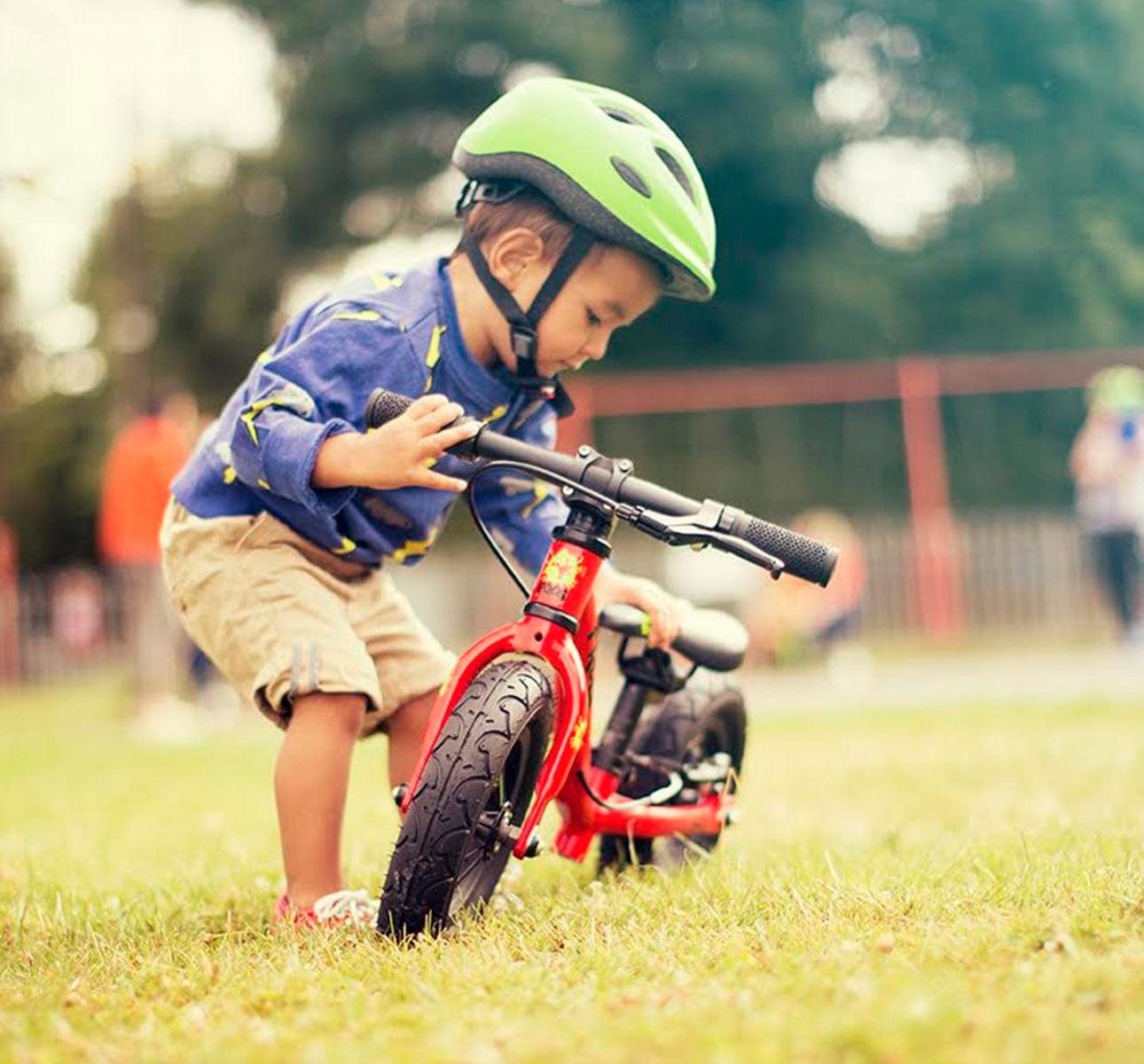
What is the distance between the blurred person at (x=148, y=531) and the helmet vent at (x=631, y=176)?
7512 millimetres

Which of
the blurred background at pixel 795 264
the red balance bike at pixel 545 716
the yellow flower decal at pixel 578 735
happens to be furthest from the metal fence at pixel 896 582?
the yellow flower decal at pixel 578 735

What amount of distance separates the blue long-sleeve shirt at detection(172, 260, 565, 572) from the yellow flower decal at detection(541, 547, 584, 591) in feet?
1.03

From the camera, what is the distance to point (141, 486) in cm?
1045

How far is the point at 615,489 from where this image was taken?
10.0ft

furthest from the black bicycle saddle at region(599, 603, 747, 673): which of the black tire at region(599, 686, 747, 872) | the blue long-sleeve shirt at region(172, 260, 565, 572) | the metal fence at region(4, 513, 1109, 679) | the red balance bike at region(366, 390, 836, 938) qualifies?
the metal fence at region(4, 513, 1109, 679)

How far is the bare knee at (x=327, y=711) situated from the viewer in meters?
3.30

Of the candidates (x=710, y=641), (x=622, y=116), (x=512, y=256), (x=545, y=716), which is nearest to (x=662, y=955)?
(x=545, y=716)

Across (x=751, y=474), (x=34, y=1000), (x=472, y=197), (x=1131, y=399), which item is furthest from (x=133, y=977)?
(x=751, y=474)

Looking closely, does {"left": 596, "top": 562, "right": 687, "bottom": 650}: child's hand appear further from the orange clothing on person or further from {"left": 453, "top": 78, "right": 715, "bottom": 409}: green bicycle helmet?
the orange clothing on person

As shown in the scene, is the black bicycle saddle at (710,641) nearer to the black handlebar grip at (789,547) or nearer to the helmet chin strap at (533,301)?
the helmet chin strap at (533,301)

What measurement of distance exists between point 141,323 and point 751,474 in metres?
7.14

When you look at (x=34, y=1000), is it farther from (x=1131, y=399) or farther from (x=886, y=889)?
(x=1131, y=399)

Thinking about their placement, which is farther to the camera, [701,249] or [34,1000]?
[701,249]

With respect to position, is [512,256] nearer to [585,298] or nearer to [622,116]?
[585,298]
